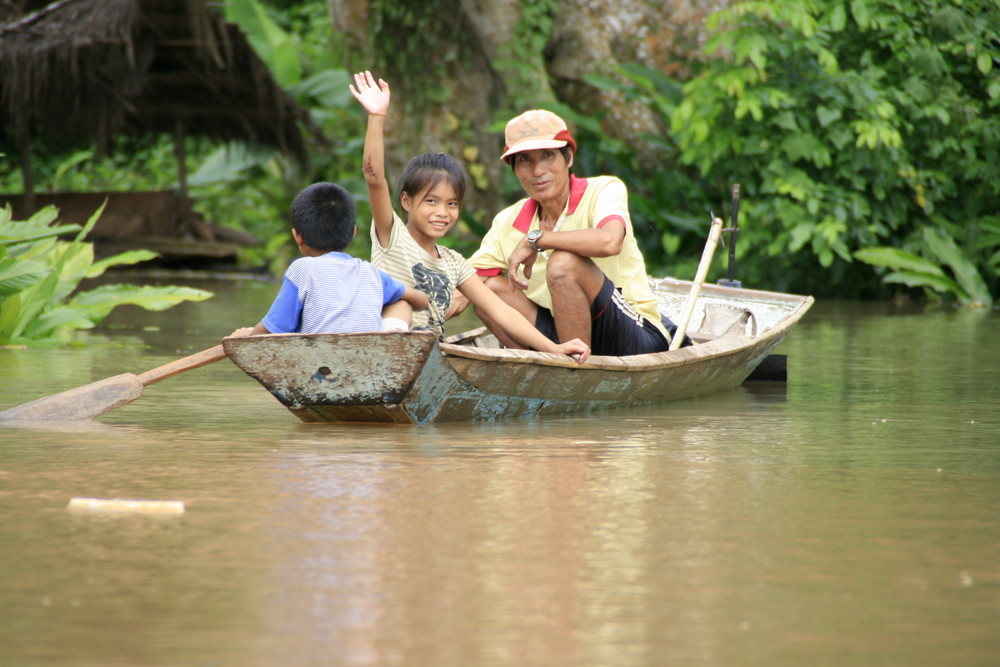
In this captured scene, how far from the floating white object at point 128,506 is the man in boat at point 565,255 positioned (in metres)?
2.07

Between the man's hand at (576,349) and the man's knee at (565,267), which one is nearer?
the man's hand at (576,349)

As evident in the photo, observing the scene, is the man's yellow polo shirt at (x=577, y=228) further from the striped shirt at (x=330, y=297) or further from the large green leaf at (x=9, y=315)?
the large green leaf at (x=9, y=315)

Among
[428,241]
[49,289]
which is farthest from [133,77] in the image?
[428,241]

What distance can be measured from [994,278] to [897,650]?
35.8 ft

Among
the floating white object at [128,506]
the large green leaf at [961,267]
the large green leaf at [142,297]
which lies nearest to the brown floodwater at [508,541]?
the floating white object at [128,506]

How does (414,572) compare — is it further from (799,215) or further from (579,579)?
(799,215)

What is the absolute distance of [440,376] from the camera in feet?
15.0

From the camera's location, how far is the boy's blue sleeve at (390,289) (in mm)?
4652

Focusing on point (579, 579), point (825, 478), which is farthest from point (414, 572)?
point (825, 478)

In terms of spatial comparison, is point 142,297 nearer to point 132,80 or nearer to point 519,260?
point 519,260

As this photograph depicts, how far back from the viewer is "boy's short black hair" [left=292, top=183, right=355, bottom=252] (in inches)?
181

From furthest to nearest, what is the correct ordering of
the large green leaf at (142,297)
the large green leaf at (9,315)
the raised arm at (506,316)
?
the large green leaf at (142,297) → the large green leaf at (9,315) → the raised arm at (506,316)

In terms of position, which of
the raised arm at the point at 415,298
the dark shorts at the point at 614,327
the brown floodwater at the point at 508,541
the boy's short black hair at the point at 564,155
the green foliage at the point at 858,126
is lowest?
the brown floodwater at the point at 508,541

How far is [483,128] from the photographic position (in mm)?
14828
